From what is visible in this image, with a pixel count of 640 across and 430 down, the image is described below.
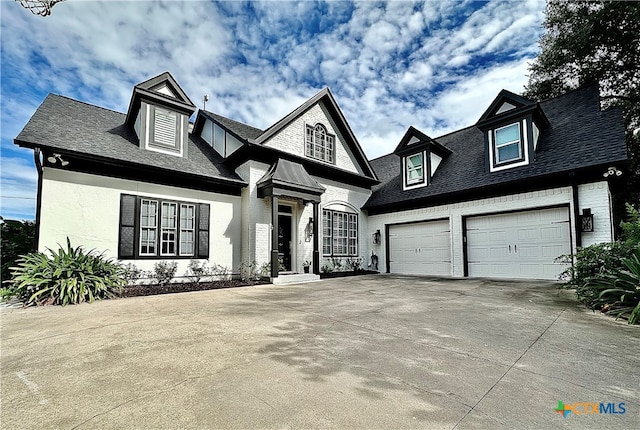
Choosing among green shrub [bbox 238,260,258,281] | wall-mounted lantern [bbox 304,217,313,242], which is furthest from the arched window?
green shrub [bbox 238,260,258,281]

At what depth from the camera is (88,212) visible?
24.9 ft

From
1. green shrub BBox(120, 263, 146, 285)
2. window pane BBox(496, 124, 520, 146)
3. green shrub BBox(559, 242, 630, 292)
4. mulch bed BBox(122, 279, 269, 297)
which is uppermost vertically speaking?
window pane BBox(496, 124, 520, 146)

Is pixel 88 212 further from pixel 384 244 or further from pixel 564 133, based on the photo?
pixel 564 133

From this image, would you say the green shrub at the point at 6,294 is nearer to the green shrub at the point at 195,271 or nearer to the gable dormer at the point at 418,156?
the green shrub at the point at 195,271

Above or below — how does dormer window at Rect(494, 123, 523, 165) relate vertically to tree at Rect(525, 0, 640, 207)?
below

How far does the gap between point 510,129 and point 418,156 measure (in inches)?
137

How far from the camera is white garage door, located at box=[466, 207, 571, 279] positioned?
895 cm

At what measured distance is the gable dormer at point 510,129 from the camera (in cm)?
982

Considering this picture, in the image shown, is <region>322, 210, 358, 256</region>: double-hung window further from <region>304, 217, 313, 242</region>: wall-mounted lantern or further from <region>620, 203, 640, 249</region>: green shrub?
<region>620, 203, 640, 249</region>: green shrub

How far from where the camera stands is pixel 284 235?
11398 mm

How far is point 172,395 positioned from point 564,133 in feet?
41.7

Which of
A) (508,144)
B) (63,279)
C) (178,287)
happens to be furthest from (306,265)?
(508,144)

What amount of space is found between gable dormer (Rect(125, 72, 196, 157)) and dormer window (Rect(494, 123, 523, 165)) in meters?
11.0

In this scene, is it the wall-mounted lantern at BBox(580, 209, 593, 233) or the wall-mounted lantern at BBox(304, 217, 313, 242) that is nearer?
the wall-mounted lantern at BBox(580, 209, 593, 233)
